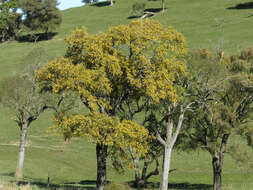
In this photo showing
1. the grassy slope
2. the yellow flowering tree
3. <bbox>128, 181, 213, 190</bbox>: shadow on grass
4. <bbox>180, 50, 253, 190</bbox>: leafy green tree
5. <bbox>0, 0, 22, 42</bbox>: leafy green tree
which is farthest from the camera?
<bbox>0, 0, 22, 42</bbox>: leafy green tree

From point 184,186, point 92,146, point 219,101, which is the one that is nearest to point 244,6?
point 92,146

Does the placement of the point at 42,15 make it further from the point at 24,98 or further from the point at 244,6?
the point at 24,98

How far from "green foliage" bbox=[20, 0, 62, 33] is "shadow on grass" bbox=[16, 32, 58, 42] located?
2.10 m

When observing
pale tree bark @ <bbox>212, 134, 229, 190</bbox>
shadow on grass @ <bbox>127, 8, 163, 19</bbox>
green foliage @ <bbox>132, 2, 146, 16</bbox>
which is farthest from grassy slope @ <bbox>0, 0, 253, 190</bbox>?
green foliage @ <bbox>132, 2, 146, 16</bbox>

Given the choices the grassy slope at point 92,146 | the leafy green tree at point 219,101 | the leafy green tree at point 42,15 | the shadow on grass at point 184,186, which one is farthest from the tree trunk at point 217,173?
the leafy green tree at point 42,15

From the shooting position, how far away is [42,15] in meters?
146

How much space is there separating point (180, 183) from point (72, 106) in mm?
17293

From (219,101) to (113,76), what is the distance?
41.8ft

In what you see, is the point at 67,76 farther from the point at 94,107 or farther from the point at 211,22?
the point at 211,22

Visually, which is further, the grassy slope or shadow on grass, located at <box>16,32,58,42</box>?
shadow on grass, located at <box>16,32,58,42</box>

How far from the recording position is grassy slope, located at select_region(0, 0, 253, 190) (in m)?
52.7

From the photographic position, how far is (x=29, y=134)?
7706 cm

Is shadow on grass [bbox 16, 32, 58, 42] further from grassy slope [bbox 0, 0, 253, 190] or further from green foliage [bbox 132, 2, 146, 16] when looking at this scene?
green foliage [bbox 132, 2, 146, 16]

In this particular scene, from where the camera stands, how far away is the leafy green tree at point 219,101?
115ft
